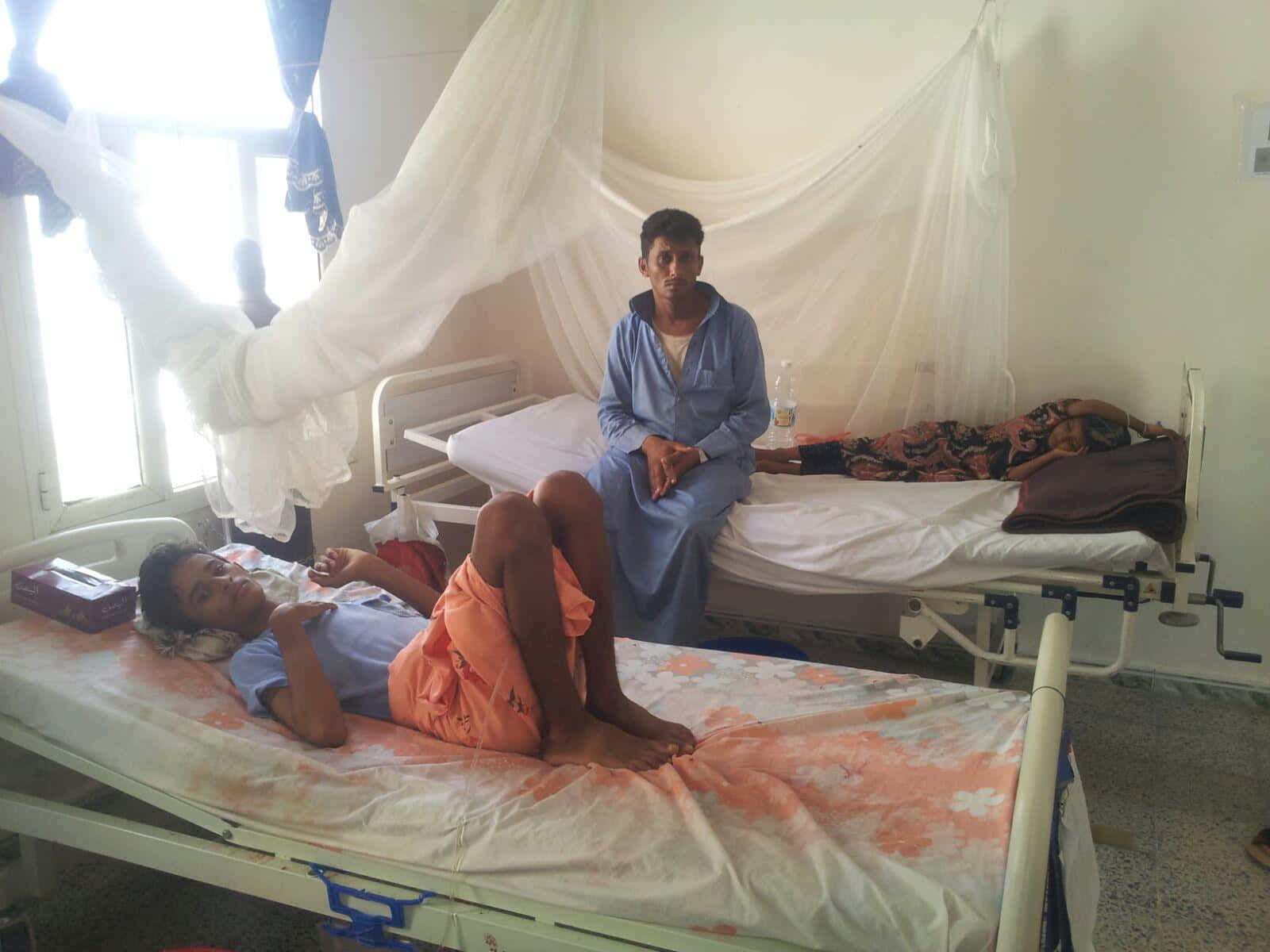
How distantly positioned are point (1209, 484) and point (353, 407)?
2528 millimetres

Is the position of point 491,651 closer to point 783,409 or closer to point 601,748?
point 601,748

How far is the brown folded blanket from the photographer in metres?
2.39

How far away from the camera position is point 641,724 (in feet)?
5.85

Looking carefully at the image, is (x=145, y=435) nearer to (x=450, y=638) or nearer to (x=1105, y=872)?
(x=450, y=638)

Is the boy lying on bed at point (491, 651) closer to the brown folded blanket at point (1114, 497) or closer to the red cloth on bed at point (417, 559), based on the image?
the red cloth on bed at point (417, 559)

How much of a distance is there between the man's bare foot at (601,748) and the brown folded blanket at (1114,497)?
127 centimetres

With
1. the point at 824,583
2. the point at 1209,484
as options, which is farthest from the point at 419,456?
the point at 1209,484

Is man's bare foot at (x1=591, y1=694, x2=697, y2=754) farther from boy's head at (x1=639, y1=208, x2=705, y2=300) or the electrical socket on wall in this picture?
the electrical socket on wall

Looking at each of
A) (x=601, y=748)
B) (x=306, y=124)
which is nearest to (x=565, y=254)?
(x=306, y=124)

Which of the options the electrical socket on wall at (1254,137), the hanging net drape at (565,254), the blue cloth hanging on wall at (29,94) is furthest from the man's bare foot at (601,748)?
the electrical socket on wall at (1254,137)

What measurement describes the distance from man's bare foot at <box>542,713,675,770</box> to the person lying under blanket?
61.3 inches

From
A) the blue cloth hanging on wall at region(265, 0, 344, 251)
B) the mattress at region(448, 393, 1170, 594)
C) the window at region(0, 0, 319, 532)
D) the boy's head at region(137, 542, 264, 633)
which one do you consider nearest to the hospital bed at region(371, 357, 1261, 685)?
the mattress at region(448, 393, 1170, 594)

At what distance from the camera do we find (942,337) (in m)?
2.94

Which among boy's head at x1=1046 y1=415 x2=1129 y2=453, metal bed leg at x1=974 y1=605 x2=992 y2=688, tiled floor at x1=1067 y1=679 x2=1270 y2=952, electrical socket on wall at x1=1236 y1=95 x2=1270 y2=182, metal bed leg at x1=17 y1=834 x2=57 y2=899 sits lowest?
tiled floor at x1=1067 y1=679 x2=1270 y2=952
